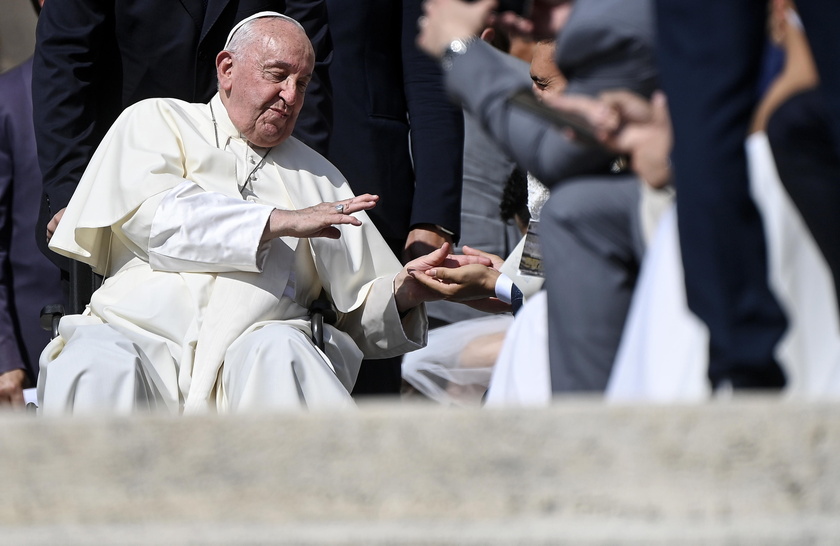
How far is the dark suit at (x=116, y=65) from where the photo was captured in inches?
210

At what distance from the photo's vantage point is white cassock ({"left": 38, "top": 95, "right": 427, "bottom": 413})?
4523 mm

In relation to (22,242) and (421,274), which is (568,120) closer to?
(421,274)

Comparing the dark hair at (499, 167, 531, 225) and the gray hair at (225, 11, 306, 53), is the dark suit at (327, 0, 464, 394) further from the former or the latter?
the gray hair at (225, 11, 306, 53)

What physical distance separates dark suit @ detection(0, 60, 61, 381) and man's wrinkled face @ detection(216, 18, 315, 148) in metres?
1.03

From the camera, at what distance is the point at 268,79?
16.7ft

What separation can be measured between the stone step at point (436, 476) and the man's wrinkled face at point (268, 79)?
8.95 ft

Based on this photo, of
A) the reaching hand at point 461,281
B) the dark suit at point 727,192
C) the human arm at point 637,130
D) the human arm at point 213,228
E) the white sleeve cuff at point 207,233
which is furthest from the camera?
the reaching hand at point 461,281

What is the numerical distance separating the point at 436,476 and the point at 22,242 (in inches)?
147

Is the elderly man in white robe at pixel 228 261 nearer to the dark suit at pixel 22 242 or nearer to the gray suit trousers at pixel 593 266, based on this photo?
the dark suit at pixel 22 242

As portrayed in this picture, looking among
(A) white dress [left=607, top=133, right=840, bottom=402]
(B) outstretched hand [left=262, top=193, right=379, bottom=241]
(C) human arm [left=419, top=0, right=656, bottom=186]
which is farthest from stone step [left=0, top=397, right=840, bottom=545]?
(B) outstretched hand [left=262, top=193, right=379, bottom=241]

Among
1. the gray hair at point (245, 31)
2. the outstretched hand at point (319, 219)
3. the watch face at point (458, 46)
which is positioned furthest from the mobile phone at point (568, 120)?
the gray hair at point (245, 31)

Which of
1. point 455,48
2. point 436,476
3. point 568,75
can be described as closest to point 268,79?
point 455,48

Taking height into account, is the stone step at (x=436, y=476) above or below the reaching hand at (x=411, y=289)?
above

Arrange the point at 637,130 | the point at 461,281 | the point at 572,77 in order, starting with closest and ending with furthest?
the point at 637,130 → the point at 572,77 → the point at 461,281
